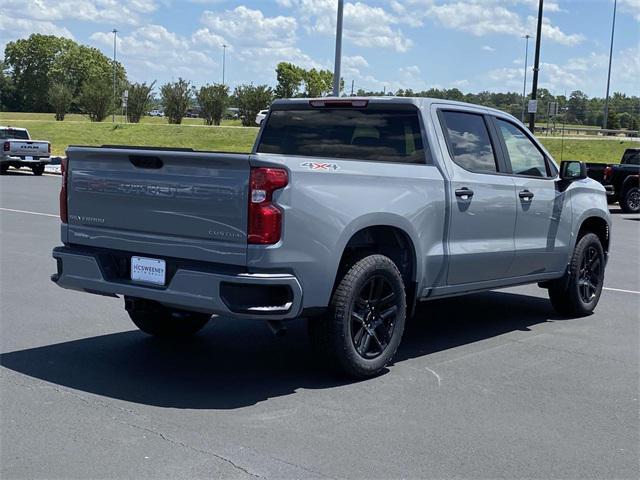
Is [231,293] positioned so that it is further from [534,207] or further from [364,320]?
[534,207]

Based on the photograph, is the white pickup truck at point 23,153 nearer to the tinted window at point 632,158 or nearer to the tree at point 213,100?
the tinted window at point 632,158

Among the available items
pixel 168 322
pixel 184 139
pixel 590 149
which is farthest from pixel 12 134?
pixel 590 149

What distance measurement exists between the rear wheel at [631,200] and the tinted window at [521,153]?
16.0 meters

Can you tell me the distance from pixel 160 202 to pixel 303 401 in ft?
5.25

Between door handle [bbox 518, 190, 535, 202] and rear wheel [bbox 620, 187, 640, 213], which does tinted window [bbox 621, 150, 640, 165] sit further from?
door handle [bbox 518, 190, 535, 202]

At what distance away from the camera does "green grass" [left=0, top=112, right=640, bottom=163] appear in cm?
4272

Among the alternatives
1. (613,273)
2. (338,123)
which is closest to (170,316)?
(338,123)

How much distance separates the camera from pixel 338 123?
7.05 m

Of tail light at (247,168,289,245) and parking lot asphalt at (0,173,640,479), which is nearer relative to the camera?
parking lot asphalt at (0,173,640,479)

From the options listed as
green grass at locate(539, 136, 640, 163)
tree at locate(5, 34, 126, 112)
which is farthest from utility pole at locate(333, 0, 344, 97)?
tree at locate(5, 34, 126, 112)

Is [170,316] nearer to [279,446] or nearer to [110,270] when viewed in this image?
[110,270]

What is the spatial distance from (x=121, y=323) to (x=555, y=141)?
39020 millimetres

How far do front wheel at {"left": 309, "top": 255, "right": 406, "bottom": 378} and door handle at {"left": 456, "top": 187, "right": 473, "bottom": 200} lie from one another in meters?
0.99

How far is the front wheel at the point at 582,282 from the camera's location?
331 inches
